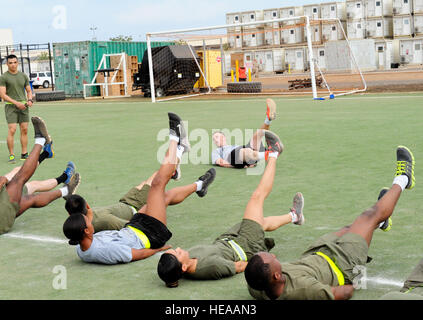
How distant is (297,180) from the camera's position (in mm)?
9359

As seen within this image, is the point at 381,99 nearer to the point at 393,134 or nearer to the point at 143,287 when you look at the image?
the point at 393,134

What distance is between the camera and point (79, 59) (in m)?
36.7

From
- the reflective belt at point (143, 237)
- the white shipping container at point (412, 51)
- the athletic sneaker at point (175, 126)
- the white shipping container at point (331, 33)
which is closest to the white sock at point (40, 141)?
the athletic sneaker at point (175, 126)

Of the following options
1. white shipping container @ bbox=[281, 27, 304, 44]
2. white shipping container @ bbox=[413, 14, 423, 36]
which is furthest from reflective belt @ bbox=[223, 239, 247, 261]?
white shipping container @ bbox=[281, 27, 304, 44]

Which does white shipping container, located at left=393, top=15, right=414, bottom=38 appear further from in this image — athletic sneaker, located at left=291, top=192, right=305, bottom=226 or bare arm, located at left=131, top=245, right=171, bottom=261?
bare arm, located at left=131, top=245, right=171, bottom=261

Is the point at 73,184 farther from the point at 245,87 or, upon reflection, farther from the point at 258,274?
the point at 245,87

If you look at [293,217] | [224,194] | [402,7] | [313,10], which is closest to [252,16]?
[313,10]

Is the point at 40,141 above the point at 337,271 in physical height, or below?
above

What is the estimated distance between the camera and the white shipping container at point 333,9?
54.7m

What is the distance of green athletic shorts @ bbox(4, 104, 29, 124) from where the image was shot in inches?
495

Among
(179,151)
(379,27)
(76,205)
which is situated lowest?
(76,205)

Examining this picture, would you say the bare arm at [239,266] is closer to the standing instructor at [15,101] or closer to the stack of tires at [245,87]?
the standing instructor at [15,101]

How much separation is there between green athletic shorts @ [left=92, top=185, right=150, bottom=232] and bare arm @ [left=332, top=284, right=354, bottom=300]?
2.75 m

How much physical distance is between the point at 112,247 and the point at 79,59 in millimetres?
32242
